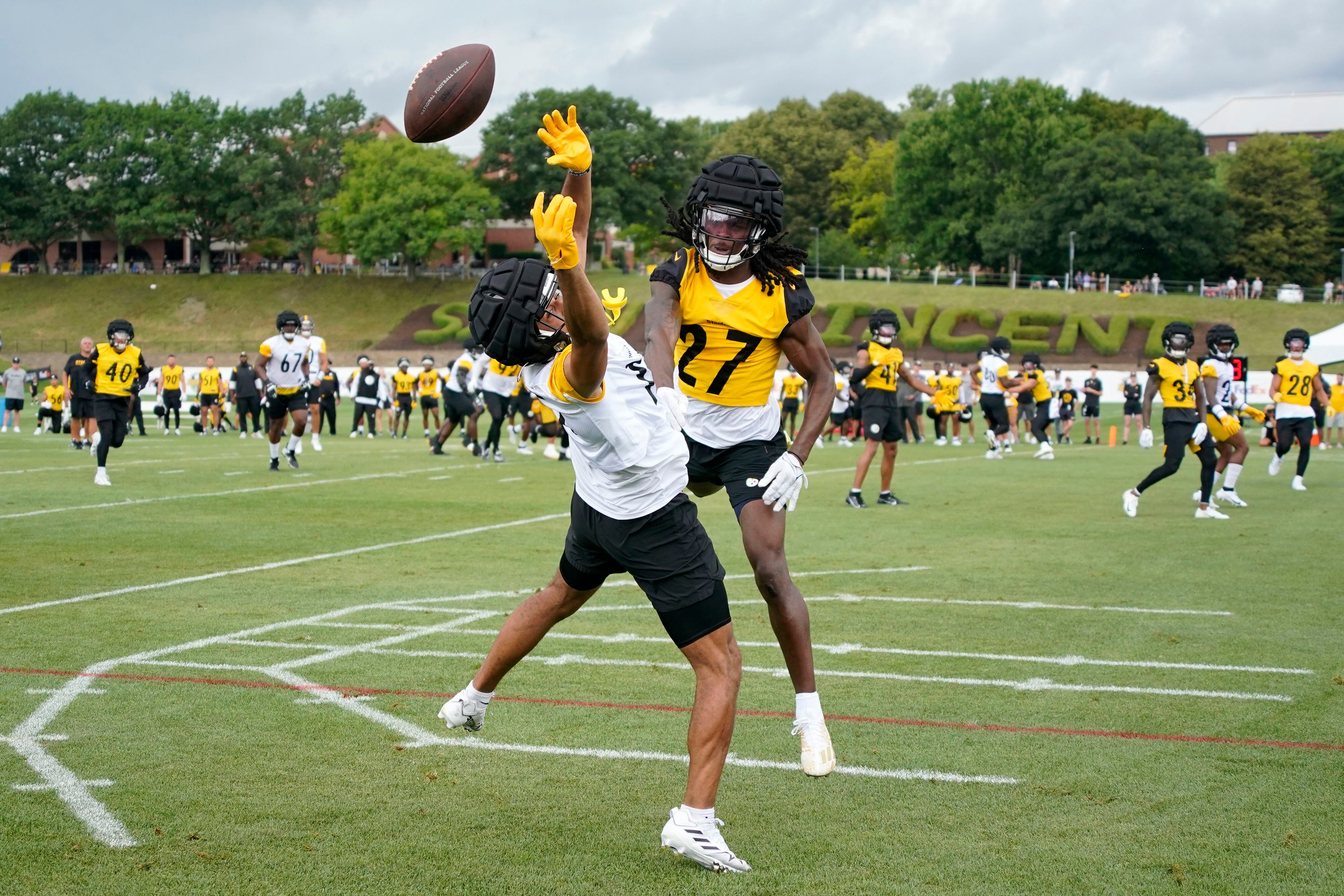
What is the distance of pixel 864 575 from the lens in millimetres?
10445

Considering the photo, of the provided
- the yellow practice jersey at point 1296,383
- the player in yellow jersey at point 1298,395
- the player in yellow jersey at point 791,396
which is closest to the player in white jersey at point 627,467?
the player in yellow jersey at point 1298,395

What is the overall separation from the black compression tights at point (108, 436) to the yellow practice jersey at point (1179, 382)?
12.8m

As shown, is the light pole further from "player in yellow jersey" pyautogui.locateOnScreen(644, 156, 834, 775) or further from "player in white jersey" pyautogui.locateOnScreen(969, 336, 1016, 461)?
"player in yellow jersey" pyautogui.locateOnScreen(644, 156, 834, 775)

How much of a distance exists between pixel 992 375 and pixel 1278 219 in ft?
213

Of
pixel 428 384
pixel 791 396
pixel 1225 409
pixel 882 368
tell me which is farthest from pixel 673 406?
pixel 791 396

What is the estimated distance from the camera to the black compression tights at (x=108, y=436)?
16.8 metres

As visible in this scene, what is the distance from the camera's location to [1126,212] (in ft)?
246

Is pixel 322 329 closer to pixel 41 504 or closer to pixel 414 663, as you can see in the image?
pixel 41 504

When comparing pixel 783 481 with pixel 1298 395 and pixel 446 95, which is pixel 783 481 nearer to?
pixel 446 95

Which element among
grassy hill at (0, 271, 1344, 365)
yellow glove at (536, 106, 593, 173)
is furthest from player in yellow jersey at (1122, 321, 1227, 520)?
grassy hill at (0, 271, 1344, 365)

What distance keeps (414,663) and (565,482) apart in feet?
37.7

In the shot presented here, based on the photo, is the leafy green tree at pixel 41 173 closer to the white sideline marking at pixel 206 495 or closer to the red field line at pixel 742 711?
the white sideline marking at pixel 206 495

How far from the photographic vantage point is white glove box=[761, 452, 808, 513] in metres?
5.64

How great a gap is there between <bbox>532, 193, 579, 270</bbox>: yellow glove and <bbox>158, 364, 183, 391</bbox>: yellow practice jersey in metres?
29.1
